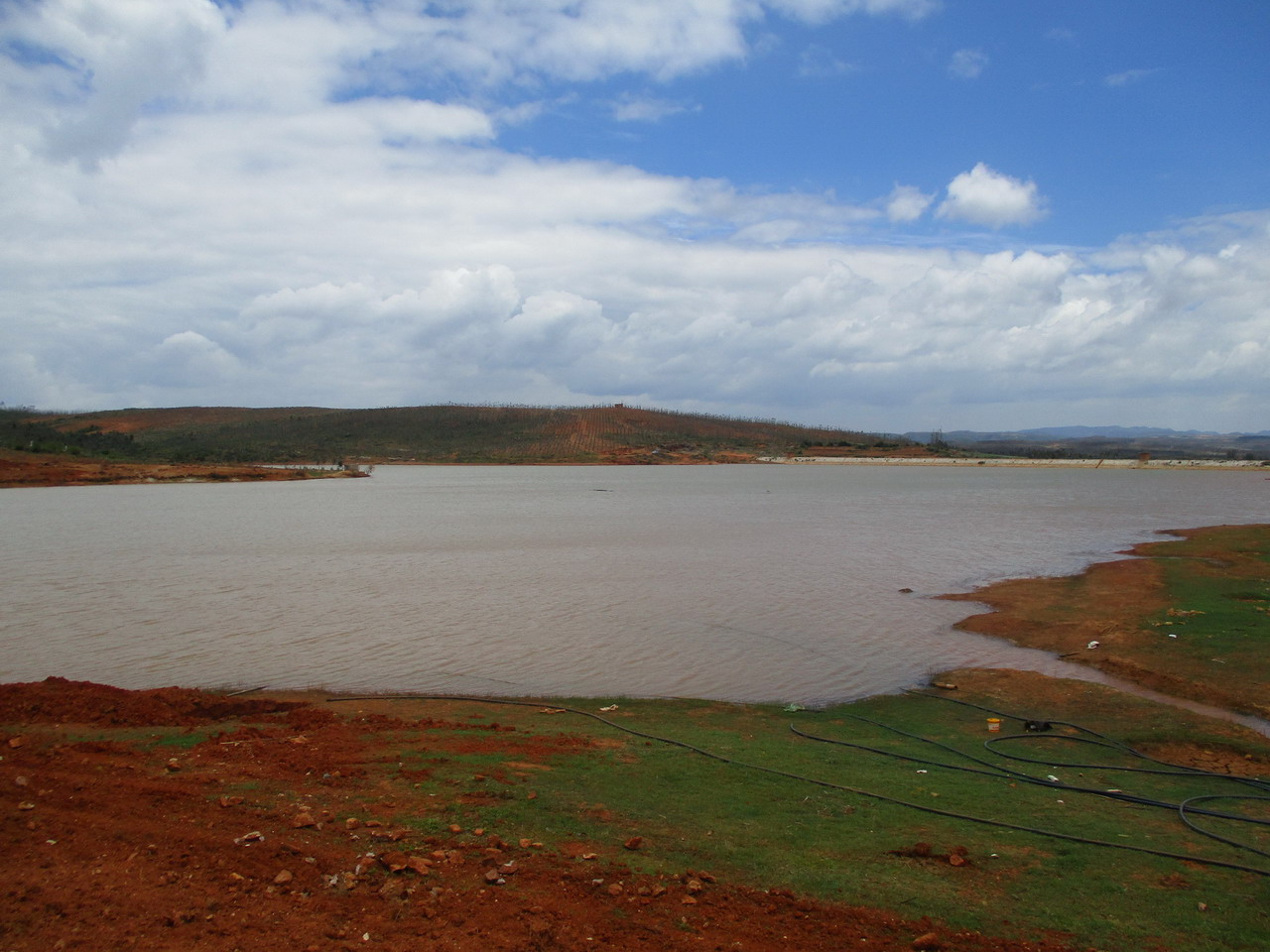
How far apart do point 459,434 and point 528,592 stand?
114900 mm

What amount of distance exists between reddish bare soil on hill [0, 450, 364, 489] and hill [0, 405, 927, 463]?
24103mm

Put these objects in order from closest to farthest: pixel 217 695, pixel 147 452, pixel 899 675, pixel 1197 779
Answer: pixel 1197 779
pixel 217 695
pixel 899 675
pixel 147 452

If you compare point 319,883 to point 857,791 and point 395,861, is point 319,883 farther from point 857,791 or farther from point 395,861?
point 857,791

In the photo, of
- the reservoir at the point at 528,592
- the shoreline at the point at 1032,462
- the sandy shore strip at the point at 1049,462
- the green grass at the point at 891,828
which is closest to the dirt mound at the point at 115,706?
the reservoir at the point at 528,592

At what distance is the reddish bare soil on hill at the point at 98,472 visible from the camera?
57.7 m

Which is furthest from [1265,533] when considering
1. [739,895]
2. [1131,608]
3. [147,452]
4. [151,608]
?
[147,452]

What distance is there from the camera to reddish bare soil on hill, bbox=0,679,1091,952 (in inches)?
179


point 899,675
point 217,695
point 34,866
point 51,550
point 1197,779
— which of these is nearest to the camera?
point 34,866

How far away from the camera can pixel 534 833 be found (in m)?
6.09

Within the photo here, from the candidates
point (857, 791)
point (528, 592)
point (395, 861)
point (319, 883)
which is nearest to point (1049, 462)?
point (528, 592)

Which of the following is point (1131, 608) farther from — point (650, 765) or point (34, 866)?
point (34, 866)

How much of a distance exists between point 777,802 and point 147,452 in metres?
93.2

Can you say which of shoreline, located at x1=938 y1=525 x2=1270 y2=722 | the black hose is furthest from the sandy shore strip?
the black hose

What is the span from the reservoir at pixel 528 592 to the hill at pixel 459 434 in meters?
70.6
